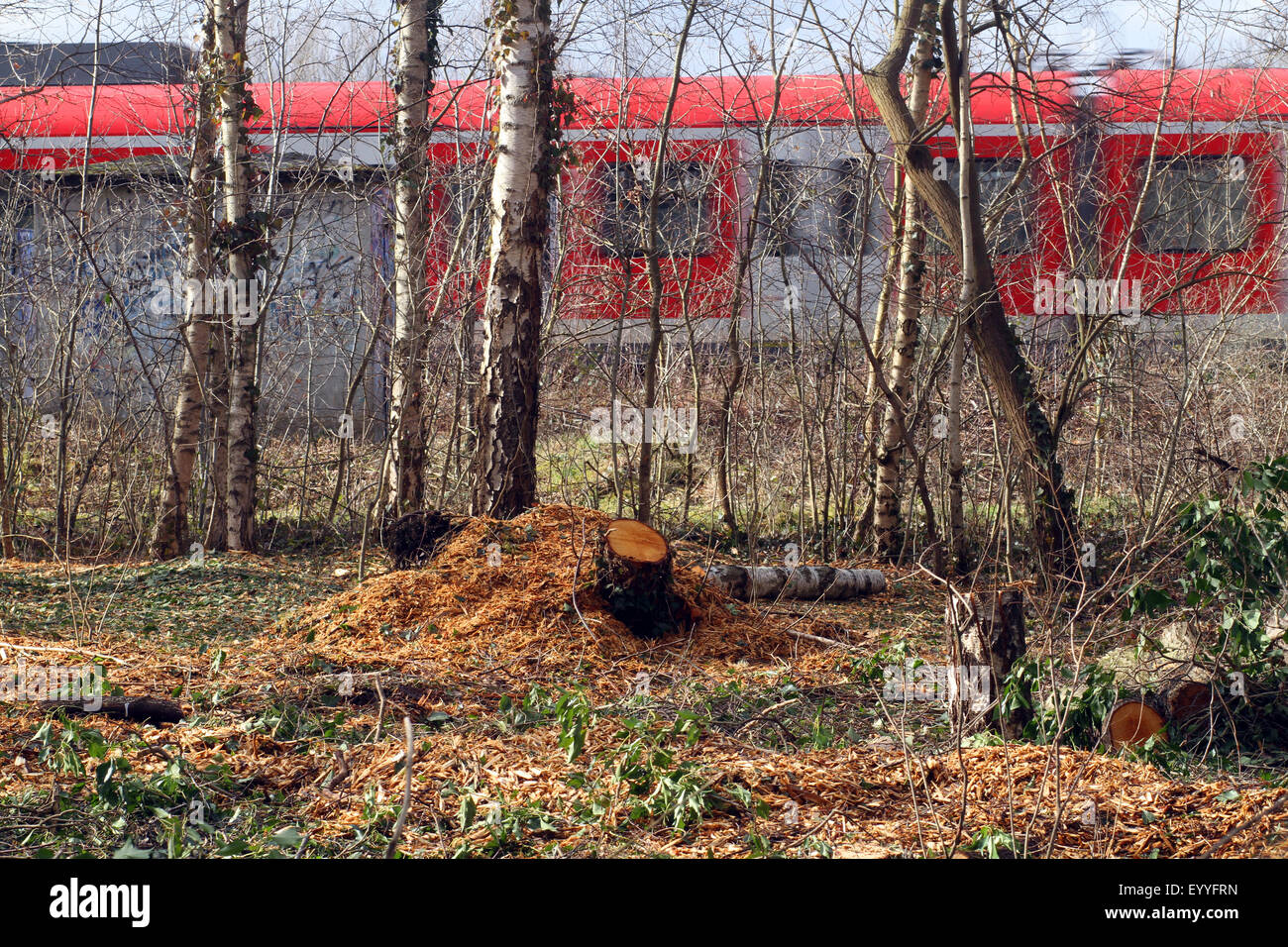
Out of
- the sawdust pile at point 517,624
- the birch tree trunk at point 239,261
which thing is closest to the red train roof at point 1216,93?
the sawdust pile at point 517,624

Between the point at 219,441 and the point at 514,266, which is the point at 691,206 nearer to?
the point at 514,266

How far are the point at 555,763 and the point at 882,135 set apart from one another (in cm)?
761

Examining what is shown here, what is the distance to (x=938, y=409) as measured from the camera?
30.8 feet

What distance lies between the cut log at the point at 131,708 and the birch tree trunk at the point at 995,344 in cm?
543

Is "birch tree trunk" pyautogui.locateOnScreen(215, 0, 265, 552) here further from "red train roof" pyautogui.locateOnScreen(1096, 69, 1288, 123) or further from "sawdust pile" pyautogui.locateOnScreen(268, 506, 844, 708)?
"red train roof" pyautogui.locateOnScreen(1096, 69, 1288, 123)

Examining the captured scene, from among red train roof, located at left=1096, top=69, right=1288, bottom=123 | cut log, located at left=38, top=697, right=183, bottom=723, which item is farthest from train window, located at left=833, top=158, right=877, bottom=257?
cut log, located at left=38, top=697, right=183, bottom=723

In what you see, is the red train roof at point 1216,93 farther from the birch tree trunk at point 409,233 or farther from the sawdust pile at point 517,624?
the sawdust pile at point 517,624

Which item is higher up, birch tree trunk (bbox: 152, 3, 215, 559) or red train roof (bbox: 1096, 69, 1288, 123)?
red train roof (bbox: 1096, 69, 1288, 123)

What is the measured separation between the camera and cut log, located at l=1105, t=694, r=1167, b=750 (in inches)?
168

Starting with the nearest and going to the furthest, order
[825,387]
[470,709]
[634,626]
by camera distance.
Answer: [470,709], [634,626], [825,387]

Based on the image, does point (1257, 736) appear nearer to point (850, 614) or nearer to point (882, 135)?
point (850, 614)

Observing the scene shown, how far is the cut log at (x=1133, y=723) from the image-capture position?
4.26 metres

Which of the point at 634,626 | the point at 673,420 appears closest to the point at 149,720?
the point at 634,626

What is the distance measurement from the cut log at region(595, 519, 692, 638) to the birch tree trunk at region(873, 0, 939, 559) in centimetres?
293
